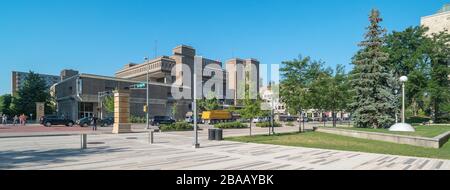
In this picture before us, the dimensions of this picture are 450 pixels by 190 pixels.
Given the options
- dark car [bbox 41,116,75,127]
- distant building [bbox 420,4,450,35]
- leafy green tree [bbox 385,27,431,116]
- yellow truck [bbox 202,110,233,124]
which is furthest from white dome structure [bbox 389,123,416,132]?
distant building [bbox 420,4,450,35]

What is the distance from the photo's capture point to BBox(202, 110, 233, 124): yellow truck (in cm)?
5919

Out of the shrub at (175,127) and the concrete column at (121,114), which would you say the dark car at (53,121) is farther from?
the shrub at (175,127)

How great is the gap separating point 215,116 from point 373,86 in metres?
35.1

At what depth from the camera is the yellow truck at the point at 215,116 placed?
5919cm

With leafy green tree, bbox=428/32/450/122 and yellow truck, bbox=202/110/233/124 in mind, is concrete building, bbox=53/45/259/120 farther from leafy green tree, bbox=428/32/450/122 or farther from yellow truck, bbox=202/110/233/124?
leafy green tree, bbox=428/32/450/122

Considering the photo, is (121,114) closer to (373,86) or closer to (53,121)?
(53,121)

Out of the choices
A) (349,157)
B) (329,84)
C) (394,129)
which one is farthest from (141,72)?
(349,157)

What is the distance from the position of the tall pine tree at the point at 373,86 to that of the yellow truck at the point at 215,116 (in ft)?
107

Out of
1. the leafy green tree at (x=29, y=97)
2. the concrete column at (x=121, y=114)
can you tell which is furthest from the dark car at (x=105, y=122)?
the leafy green tree at (x=29, y=97)

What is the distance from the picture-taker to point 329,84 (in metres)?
35.5

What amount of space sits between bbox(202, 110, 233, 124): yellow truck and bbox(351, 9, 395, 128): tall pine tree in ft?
107

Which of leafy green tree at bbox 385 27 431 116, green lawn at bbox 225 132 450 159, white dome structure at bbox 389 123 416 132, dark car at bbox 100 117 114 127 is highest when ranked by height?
leafy green tree at bbox 385 27 431 116
